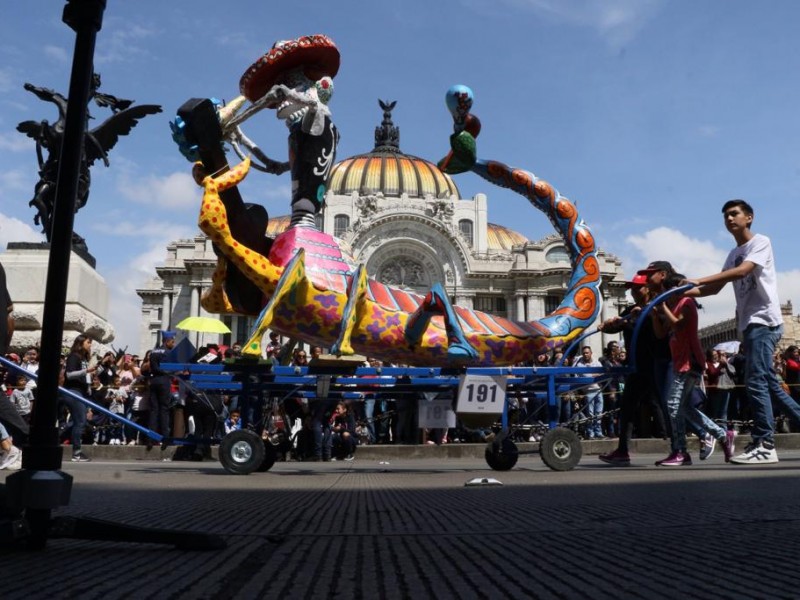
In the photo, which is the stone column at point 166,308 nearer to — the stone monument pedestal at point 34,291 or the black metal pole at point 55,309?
the stone monument pedestal at point 34,291

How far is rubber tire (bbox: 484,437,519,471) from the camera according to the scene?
552 centimetres

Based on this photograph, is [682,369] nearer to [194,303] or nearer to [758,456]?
[758,456]

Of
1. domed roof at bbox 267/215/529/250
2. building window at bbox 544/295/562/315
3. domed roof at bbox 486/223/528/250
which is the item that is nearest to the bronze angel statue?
building window at bbox 544/295/562/315

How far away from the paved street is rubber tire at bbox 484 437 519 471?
7.10 ft

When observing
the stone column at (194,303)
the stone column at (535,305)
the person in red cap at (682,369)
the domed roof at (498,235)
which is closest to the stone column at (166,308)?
the stone column at (194,303)

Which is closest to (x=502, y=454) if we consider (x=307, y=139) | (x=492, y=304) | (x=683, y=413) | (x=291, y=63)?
(x=683, y=413)

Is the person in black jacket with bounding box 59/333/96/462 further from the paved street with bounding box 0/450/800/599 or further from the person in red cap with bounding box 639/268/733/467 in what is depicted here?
the person in red cap with bounding box 639/268/733/467

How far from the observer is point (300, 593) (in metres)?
1.28


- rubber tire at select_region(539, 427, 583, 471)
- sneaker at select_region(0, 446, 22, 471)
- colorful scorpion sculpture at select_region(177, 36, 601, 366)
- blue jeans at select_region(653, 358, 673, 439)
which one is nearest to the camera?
colorful scorpion sculpture at select_region(177, 36, 601, 366)

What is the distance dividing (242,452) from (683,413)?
328 cm

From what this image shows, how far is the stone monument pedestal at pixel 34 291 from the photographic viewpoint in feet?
29.5

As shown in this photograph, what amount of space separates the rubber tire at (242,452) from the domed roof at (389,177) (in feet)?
160

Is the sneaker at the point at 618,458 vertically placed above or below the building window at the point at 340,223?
below

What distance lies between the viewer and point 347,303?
5195 millimetres
